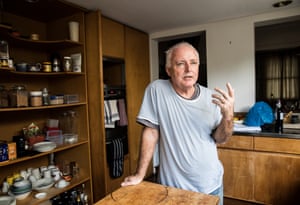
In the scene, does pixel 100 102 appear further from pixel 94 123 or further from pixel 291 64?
pixel 291 64

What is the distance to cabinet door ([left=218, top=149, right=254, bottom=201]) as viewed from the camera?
224 cm

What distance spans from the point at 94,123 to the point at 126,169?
2.79 feet

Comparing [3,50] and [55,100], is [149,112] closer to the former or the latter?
[55,100]

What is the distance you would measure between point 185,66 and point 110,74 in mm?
1755

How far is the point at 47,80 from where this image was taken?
2.40 metres

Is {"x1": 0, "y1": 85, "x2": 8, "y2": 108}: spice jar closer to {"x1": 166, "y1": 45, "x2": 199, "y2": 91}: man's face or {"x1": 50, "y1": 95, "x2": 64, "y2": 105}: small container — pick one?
{"x1": 50, "y1": 95, "x2": 64, "y2": 105}: small container

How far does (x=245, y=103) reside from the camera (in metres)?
2.66

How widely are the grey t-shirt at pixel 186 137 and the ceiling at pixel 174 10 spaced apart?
1308 mm

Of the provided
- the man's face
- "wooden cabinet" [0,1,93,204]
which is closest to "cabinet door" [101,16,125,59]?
"wooden cabinet" [0,1,93,204]

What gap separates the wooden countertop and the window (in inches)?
107

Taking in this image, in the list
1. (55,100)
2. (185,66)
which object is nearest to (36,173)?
(55,100)

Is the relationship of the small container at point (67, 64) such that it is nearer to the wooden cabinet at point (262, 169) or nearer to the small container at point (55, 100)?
the small container at point (55, 100)

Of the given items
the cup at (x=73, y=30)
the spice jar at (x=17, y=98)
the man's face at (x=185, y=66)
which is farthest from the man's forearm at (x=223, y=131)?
the cup at (x=73, y=30)

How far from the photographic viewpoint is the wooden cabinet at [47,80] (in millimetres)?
1980
